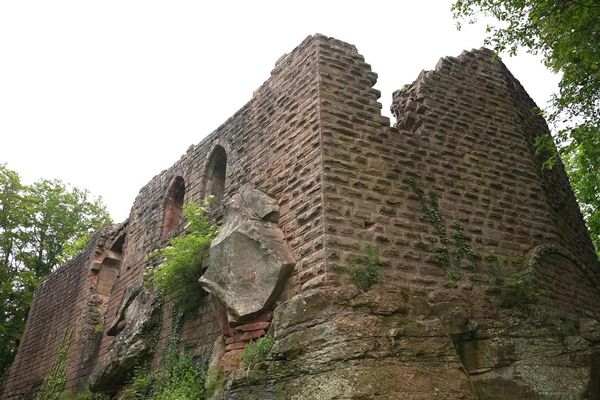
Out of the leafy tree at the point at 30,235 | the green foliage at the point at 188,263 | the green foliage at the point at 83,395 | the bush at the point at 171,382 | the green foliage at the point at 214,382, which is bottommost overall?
the green foliage at the point at 214,382

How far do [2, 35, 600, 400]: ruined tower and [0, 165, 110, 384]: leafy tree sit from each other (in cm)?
1237

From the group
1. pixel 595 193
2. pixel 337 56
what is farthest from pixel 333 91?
pixel 595 193

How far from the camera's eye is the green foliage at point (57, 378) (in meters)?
10.8

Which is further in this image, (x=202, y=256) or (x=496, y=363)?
(x=202, y=256)

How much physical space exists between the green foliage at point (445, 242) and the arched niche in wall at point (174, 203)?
5342 mm

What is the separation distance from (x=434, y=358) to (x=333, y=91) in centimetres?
336

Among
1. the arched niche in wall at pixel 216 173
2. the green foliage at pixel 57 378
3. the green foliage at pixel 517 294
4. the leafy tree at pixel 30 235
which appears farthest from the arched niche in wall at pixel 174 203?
the leafy tree at pixel 30 235

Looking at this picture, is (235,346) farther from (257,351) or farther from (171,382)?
(171,382)

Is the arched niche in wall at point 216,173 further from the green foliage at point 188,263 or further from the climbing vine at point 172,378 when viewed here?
the climbing vine at point 172,378

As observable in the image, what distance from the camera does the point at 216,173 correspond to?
9.07m

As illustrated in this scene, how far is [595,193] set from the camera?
51.2 ft

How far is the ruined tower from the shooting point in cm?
455

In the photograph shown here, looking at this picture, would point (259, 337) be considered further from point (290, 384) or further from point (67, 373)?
point (67, 373)

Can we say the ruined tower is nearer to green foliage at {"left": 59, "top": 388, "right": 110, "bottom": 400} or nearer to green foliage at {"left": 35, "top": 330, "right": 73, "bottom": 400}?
green foliage at {"left": 59, "top": 388, "right": 110, "bottom": 400}
